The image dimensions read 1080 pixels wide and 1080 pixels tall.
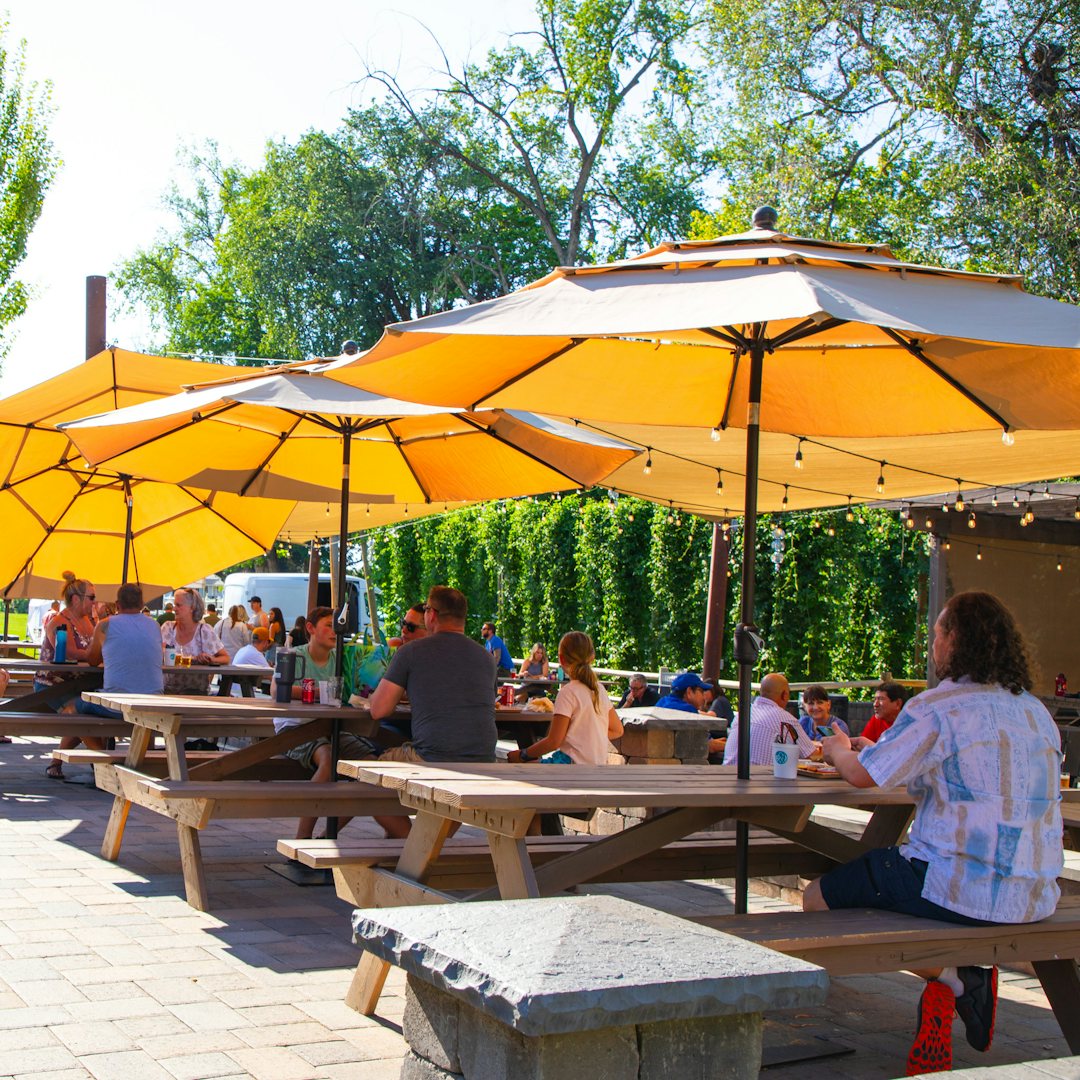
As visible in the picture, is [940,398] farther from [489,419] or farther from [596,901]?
[596,901]

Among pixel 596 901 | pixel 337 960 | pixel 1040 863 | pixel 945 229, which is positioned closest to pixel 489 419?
pixel 337 960

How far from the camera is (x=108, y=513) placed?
36.8 feet

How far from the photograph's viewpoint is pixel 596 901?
2.55m

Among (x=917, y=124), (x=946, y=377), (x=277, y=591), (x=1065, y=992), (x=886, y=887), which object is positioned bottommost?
(x=1065, y=992)

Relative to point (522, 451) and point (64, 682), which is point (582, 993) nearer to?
point (522, 451)

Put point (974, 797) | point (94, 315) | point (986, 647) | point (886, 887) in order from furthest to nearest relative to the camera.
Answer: point (94, 315), point (886, 887), point (986, 647), point (974, 797)

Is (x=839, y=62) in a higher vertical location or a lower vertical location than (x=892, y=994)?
higher

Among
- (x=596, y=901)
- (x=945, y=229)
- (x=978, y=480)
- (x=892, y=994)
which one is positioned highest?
(x=945, y=229)

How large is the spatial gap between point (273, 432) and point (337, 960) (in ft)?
11.9

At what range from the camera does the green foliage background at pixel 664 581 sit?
1512 centimetres

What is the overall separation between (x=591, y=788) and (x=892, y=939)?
3.18 ft

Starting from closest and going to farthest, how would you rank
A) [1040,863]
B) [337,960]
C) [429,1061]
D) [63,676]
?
[429,1061] < [1040,863] < [337,960] < [63,676]

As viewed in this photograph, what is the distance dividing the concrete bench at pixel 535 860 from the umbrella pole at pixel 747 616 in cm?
45

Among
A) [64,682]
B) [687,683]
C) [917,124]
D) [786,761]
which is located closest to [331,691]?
[786,761]
